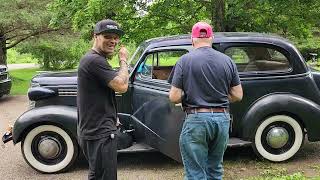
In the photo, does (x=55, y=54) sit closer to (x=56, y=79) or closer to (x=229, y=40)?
(x=56, y=79)

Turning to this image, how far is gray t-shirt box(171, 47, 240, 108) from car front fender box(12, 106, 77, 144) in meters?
2.71

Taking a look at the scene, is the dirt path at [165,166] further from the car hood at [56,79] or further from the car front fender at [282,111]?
the car hood at [56,79]

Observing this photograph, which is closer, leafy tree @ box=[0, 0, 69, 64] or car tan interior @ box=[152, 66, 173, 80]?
car tan interior @ box=[152, 66, 173, 80]

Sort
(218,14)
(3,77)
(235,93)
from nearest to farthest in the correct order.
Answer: (235,93) → (218,14) → (3,77)

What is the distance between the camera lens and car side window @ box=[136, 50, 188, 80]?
666 cm

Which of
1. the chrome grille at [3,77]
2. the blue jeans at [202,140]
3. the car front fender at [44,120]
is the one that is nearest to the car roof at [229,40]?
the car front fender at [44,120]

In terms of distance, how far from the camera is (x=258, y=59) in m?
6.68

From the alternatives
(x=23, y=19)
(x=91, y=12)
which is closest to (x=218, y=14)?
(x=91, y=12)

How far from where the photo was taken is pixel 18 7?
1828 cm

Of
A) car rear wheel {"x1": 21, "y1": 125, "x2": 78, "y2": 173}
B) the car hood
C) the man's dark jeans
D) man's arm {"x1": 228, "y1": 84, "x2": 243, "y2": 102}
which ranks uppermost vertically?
man's arm {"x1": 228, "y1": 84, "x2": 243, "y2": 102}

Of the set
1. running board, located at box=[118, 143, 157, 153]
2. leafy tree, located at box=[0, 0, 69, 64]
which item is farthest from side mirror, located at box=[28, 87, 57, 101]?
leafy tree, located at box=[0, 0, 69, 64]

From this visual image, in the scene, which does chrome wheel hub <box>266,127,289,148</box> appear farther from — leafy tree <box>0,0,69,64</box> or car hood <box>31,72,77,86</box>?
leafy tree <box>0,0,69,64</box>

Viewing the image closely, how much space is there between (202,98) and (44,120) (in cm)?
301

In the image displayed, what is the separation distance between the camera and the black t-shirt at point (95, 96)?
3.81 metres
